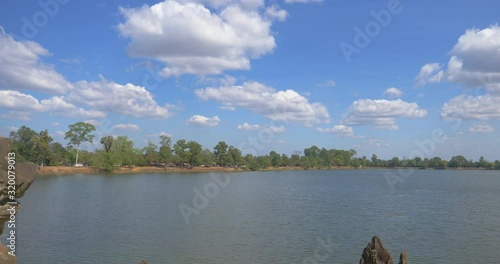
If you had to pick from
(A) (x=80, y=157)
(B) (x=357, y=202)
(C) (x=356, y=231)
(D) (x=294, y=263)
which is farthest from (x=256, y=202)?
(A) (x=80, y=157)

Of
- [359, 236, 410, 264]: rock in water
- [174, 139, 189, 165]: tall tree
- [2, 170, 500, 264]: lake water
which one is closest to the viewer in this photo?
[359, 236, 410, 264]: rock in water

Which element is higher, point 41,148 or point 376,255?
point 41,148

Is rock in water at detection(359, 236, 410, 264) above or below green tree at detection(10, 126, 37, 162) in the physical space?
below

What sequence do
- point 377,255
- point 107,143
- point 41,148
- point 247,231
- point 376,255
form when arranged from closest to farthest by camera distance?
point 376,255 < point 377,255 < point 247,231 < point 41,148 < point 107,143

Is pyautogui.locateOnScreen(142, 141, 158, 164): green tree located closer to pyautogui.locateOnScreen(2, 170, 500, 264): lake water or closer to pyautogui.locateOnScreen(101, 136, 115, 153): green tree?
pyautogui.locateOnScreen(101, 136, 115, 153): green tree

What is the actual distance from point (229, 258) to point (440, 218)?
30.6m

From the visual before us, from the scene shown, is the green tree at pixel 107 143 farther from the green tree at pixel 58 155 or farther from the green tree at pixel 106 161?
the green tree at pixel 58 155

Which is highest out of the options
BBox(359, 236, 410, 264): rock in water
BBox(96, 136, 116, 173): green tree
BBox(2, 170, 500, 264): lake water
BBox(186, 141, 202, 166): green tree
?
BBox(186, 141, 202, 166): green tree

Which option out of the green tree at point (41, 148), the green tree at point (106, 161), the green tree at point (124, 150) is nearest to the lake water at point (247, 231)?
the green tree at point (41, 148)

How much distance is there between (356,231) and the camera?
3859cm

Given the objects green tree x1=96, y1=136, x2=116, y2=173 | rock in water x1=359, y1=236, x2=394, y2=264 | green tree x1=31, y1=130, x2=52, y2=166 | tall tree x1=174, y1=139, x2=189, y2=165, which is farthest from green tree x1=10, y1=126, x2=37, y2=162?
A: rock in water x1=359, y1=236, x2=394, y2=264

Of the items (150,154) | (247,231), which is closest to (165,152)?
(150,154)

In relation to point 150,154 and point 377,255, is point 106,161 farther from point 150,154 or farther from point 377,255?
point 377,255

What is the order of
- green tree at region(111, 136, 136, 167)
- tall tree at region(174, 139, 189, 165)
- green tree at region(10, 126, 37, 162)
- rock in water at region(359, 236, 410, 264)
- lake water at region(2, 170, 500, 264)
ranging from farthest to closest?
1. tall tree at region(174, 139, 189, 165)
2. green tree at region(111, 136, 136, 167)
3. green tree at region(10, 126, 37, 162)
4. lake water at region(2, 170, 500, 264)
5. rock in water at region(359, 236, 410, 264)
